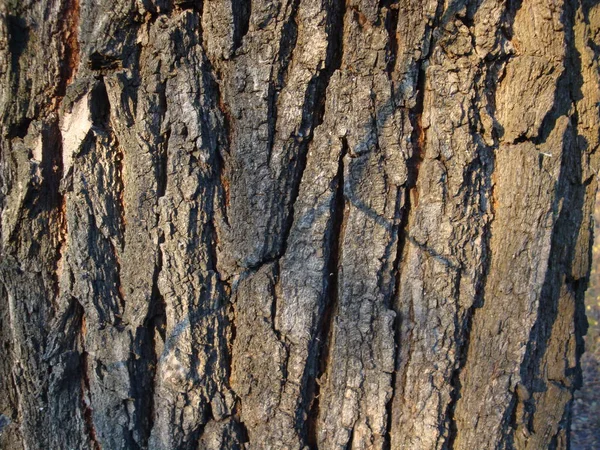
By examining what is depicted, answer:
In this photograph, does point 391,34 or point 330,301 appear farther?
point 330,301

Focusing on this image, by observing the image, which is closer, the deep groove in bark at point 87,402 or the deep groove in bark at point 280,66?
the deep groove in bark at point 280,66

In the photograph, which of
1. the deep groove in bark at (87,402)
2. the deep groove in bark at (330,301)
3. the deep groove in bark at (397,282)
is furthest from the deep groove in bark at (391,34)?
the deep groove in bark at (87,402)

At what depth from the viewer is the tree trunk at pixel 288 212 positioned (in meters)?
1.50

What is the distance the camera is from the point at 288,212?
1.55m

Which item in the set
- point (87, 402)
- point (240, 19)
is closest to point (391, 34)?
point (240, 19)

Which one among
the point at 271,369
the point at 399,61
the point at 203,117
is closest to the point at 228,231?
the point at 203,117

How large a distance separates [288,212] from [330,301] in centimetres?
31

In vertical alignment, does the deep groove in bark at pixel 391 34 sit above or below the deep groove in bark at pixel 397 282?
above

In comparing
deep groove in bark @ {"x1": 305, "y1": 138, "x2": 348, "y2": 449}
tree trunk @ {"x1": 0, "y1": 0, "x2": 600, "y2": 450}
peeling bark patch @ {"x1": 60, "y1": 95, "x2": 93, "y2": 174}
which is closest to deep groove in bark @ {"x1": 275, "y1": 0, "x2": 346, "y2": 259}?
tree trunk @ {"x1": 0, "y1": 0, "x2": 600, "y2": 450}

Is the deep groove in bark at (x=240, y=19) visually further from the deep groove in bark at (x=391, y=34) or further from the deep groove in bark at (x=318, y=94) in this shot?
the deep groove in bark at (x=391, y=34)

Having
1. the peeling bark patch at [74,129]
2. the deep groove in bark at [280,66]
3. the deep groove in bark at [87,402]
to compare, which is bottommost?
the deep groove in bark at [87,402]

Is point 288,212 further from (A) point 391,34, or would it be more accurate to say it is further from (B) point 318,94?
(A) point 391,34

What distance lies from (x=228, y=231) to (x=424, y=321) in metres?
0.66

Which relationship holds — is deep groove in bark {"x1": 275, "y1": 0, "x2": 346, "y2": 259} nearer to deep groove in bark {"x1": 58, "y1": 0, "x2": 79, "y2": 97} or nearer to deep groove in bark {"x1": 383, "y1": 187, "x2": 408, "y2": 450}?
deep groove in bark {"x1": 383, "y1": 187, "x2": 408, "y2": 450}
